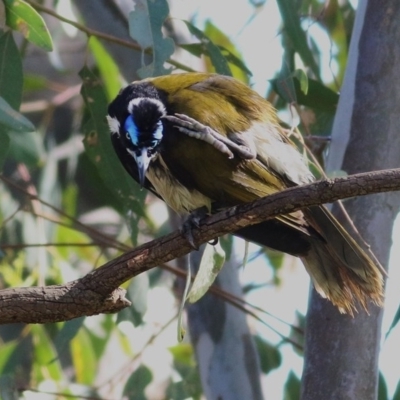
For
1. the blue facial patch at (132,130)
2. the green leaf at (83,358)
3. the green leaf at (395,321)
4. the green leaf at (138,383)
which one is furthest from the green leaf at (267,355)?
the blue facial patch at (132,130)

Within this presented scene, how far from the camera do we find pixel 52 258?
421cm

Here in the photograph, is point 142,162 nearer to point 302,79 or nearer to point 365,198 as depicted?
point 302,79

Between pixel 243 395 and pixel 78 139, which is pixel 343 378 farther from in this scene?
pixel 78 139

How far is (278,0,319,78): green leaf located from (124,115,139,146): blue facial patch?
68 cm

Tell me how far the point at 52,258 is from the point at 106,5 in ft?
3.70

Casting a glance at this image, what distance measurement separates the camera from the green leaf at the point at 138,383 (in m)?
3.87

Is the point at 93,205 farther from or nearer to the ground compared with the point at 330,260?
farther from the ground

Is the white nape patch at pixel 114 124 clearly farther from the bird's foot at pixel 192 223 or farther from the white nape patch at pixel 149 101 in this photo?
the bird's foot at pixel 192 223

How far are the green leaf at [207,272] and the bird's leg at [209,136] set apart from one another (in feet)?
0.90

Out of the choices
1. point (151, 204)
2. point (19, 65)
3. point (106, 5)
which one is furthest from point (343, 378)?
point (151, 204)

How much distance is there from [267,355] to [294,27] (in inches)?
63.4

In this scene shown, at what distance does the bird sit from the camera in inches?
105

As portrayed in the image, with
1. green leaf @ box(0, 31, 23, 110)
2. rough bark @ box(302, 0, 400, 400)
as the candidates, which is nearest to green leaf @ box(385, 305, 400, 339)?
rough bark @ box(302, 0, 400, 400)

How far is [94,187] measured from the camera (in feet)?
15.3
